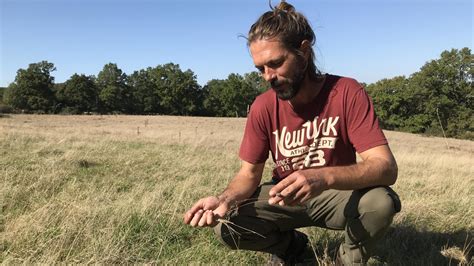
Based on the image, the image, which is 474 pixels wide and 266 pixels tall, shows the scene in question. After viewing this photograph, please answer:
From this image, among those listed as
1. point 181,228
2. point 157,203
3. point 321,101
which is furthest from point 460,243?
point 157,203

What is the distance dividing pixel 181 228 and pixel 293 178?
1.81 metres

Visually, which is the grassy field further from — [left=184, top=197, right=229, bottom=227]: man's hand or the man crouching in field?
[left=184, top=197, right=229, bottom=227]: man's hand

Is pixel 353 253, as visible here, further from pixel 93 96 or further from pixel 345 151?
pixel 93 96

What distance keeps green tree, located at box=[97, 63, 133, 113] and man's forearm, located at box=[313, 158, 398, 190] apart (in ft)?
260

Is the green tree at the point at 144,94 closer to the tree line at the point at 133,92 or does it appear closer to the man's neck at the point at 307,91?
the tree line at the point at 133,92

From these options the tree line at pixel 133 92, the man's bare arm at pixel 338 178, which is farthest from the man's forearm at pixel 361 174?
the tree line at pixel 133 92

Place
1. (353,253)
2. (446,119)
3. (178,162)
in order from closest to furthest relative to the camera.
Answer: (353,253) → (178,162) → (446,119)

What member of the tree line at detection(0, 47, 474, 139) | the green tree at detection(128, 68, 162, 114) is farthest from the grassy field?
the green tree at detection(128, 68, 162, 114)

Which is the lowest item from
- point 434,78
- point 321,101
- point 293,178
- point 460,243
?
point 460,243

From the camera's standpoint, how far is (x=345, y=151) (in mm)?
2771

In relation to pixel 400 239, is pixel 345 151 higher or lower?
higher

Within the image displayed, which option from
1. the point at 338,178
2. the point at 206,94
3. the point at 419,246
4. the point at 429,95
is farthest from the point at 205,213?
the point at 206,94

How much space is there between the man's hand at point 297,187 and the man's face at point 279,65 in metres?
0.77

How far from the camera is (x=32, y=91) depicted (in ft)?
232
